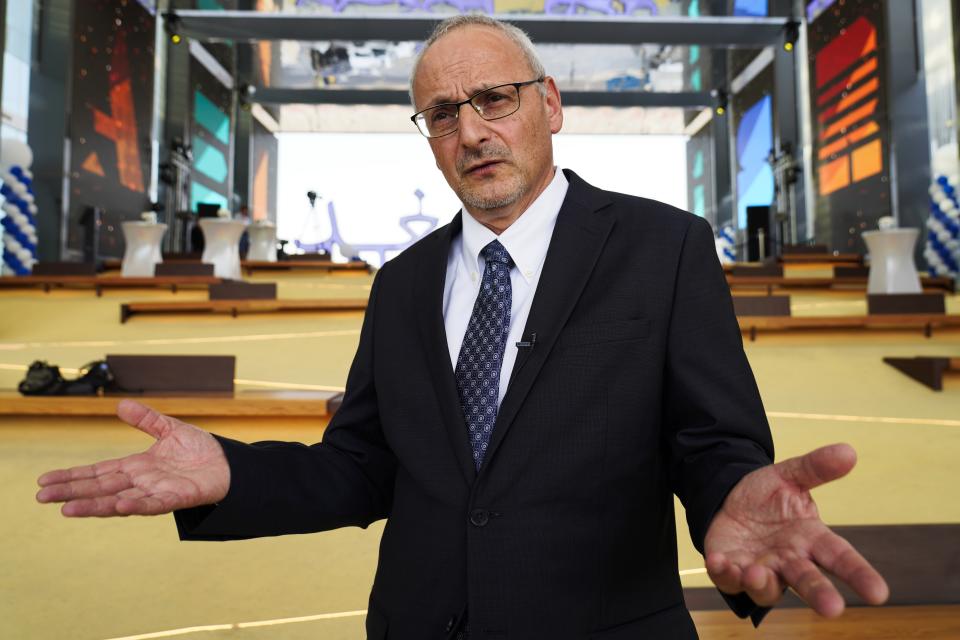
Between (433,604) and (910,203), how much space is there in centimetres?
1020

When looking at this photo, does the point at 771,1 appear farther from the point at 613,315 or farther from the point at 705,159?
the point at 613,315

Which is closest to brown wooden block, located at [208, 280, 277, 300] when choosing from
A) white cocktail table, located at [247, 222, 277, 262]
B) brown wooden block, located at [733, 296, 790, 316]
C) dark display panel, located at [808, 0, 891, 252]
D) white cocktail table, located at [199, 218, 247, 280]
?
white cocktail table, located at [199, 218, 247, 280]

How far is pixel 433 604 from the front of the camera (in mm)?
1007

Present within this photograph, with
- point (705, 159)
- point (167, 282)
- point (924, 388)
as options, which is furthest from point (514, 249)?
point (705, 159)

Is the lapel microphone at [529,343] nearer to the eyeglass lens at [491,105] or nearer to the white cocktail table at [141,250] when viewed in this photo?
the eyeglass lens at [491,105]

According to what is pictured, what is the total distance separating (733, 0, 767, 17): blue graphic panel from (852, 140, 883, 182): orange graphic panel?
113 inches

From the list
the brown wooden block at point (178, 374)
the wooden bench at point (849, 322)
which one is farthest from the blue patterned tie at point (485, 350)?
the wooden bench at point (849, 322)

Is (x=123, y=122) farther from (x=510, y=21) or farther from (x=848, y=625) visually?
(x=848, y=625)

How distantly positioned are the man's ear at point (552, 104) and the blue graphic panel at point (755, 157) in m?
13.4

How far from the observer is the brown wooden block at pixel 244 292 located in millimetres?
5547

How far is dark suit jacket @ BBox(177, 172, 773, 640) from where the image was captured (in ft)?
3.13

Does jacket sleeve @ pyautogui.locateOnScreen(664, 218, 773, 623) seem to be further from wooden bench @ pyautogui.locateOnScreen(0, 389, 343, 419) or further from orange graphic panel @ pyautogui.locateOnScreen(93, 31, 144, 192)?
orange graphic panel @ pyautogui.locateOnScreen(93, 31, 144, 192)

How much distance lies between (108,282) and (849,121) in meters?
9.95

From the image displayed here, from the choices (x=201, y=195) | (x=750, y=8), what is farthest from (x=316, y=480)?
(x=201, y=195)
